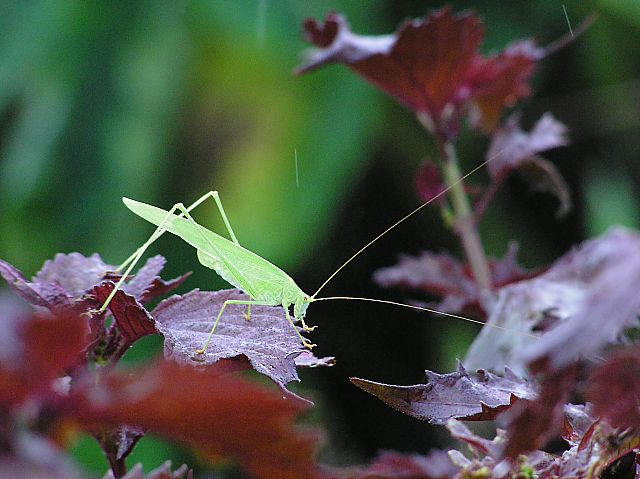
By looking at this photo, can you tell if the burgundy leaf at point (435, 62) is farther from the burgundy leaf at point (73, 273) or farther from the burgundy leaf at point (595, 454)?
the burgundy leaf at point (595, 454)

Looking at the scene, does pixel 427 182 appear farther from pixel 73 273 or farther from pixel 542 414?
pixel 542 414

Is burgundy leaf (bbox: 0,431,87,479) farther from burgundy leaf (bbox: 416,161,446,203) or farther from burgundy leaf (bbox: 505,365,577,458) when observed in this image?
burgundy leaf (bbox: 416,161,446,203)

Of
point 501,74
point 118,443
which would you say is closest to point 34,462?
point 118,443

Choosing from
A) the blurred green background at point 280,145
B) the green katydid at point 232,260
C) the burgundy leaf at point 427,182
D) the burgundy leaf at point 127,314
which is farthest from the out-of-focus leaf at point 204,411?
the blurred green background at point 280,145

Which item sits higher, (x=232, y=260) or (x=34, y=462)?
(x=34, y=462)

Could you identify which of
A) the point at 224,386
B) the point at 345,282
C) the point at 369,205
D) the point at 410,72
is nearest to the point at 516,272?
the point at 410,72

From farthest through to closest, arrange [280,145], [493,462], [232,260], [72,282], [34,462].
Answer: [280,145] → [232,260] → [72,282] → [493,462] → [34,462]

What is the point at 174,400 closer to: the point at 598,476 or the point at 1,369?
the point at 1,369
